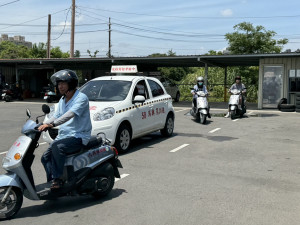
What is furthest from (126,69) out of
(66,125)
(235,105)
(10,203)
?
(10,203)

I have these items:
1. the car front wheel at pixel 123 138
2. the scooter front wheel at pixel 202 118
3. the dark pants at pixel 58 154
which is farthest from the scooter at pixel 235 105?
the dark pants at pixel 58 154

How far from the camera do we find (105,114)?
7.68m

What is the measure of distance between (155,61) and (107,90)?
54.6 ft

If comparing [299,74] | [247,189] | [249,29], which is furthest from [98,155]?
[249,29]

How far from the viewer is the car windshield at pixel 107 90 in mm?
8445

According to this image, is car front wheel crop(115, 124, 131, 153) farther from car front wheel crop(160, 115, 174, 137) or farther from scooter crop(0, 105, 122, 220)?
scooter crop(0, 105, 122, 220)

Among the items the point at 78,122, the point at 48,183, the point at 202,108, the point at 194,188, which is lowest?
the point at 194,188

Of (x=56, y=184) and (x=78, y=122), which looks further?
(x=78, y=122)

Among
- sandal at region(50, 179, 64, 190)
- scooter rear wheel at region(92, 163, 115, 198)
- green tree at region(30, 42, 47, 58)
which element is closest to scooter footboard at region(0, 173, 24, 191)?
sandal at region(50, 179, 64, 190)

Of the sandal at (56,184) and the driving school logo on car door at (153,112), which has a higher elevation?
the driving school logo on car door at (153,112)

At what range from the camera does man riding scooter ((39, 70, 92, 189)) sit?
445cm

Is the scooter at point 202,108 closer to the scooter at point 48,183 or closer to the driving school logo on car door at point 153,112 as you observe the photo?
the driving school logo on car door at point 153,112

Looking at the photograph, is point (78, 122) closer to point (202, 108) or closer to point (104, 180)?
point (104, 180)

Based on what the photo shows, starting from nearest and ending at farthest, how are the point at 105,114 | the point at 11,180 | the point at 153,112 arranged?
1. the point at 11,180
2. the point at 105,114
3. the point at 153,112
